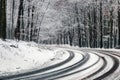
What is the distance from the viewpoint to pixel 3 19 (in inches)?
859

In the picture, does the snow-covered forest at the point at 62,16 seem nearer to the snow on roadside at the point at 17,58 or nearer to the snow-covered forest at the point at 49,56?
the snow-covered forest at the point at 49,56

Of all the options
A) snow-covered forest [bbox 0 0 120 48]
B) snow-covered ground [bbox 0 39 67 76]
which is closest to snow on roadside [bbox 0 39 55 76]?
snow-covered ground [bbox 0 39 67 76]

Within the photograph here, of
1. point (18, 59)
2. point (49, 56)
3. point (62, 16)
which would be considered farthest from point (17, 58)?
point (62, 16)

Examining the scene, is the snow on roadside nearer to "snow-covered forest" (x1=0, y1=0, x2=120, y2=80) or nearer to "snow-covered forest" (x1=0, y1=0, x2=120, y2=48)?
"snow-covered forest" (x1=0, y1=0, x2=120, y2=80)

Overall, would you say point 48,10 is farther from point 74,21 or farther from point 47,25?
point 74,21

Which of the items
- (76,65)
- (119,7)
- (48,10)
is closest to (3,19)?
(76,65)

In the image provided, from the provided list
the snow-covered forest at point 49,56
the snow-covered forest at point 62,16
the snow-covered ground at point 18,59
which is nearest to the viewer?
the snow-covered forest at point 49,56

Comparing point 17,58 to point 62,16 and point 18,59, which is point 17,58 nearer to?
point 18,59

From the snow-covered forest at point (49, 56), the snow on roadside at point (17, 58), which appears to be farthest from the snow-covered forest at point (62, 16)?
the snow on roadside at point (17, 58)

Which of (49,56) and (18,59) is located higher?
(18,59)

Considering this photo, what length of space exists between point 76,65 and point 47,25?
3813 centimetres

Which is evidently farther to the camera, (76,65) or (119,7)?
(119,7)

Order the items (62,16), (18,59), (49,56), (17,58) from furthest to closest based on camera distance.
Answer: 1. (62,16)
2. (49,56)
3. (17,58)
4. (18,59)

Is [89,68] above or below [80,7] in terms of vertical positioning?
below
